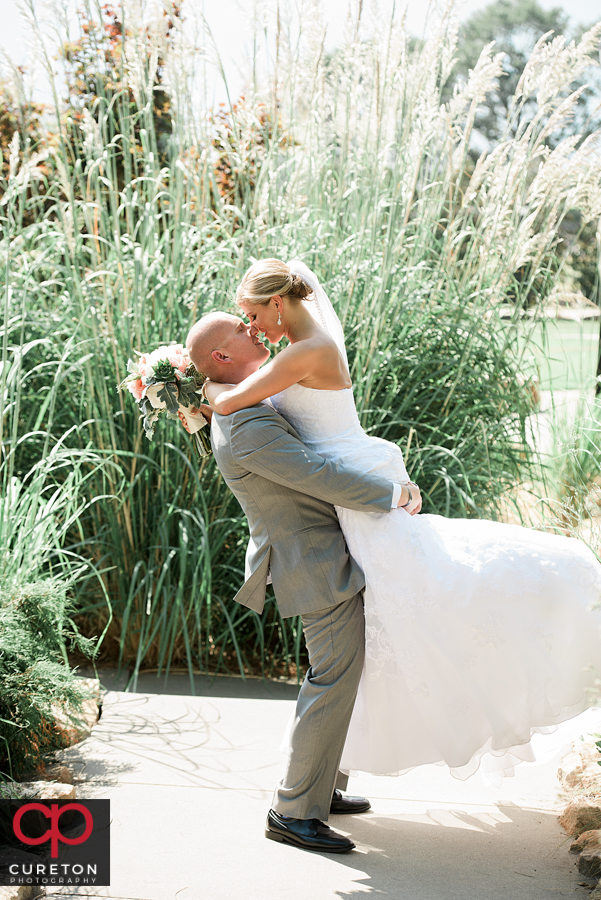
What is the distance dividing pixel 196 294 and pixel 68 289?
0.73 m

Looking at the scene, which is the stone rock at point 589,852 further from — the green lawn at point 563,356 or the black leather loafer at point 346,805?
the green lawn at point 563,356

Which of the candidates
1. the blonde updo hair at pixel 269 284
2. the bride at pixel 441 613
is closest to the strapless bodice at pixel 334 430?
the bride at pixel 441 613

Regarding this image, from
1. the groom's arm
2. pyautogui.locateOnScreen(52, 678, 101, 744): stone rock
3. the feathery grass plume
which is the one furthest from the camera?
the feathery grass plume

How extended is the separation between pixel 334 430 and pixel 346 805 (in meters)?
1.16

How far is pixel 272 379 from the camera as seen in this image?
2.14m

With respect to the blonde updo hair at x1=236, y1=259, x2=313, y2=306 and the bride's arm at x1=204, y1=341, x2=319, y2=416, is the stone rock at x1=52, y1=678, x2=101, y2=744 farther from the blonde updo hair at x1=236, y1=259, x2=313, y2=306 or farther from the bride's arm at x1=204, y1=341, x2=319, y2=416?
the blonde updo hair at x1=236, y1=259, x2=313, y2=306

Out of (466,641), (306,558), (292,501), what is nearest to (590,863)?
(466,641)

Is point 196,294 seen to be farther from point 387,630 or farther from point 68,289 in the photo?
point 387,630

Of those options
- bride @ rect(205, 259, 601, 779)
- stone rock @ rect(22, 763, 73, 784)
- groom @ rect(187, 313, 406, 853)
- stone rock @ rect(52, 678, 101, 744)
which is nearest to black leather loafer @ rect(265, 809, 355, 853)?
groom @ rect(187, 313, 406, 853)

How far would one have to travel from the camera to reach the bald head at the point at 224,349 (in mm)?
2275

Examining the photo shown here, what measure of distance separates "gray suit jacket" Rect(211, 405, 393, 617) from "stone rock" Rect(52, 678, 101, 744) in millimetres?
974

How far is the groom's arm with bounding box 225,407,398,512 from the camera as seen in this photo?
6.98 ft

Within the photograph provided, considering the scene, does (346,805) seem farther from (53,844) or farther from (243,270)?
(243,270)

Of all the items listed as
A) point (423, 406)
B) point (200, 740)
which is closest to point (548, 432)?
point (423, 406)
